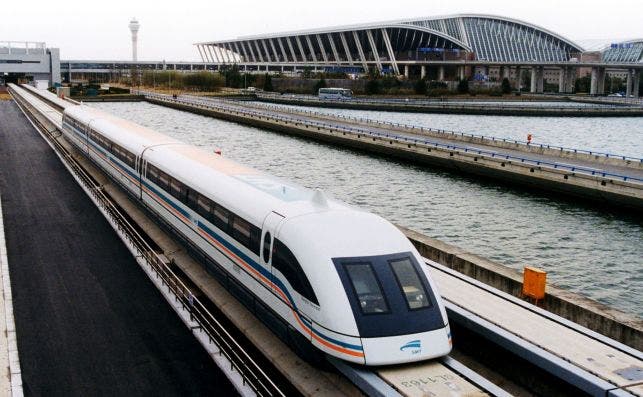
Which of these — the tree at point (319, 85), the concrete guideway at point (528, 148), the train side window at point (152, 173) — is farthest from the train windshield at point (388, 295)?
the tree at point (319, 85)

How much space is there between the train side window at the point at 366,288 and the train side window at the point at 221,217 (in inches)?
217

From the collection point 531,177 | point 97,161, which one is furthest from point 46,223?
point 531,177

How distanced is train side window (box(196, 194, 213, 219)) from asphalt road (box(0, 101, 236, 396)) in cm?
249

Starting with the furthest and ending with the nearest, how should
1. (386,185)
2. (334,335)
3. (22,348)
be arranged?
(386,185)
(22,348)
(334,335)

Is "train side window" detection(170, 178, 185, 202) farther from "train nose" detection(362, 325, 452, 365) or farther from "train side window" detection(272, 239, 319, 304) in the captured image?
"train nose" detection(362, 325, 452, 365)

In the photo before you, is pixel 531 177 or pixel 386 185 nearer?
pixel 531 177

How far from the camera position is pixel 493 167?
51.0 metres

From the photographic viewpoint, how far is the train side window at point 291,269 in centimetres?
1270

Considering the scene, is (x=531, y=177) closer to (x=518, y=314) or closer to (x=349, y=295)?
(x=518, y=314)

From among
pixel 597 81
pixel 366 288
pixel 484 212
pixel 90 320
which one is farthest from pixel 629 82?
pixel 366 288

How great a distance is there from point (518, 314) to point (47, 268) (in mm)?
13763

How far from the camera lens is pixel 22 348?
577 inches

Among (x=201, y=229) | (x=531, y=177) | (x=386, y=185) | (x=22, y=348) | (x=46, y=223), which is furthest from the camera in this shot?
(x=386, y=185)

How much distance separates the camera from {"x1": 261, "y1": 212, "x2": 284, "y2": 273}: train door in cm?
1438
